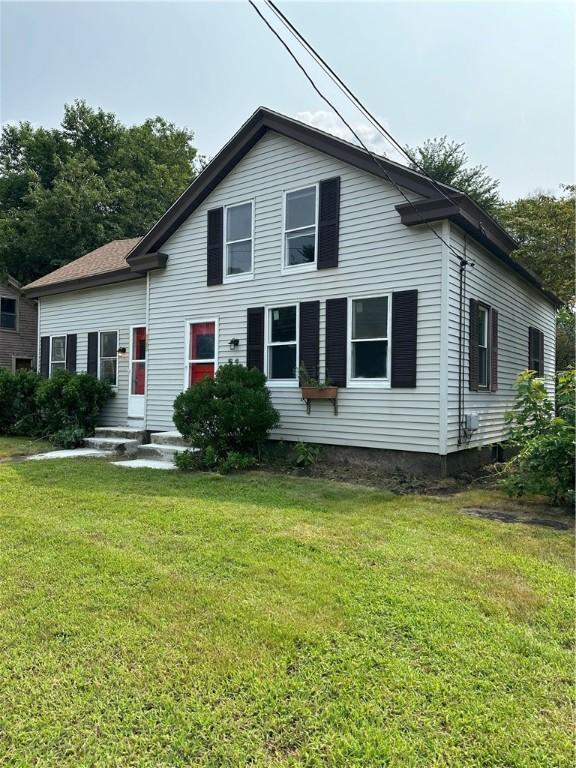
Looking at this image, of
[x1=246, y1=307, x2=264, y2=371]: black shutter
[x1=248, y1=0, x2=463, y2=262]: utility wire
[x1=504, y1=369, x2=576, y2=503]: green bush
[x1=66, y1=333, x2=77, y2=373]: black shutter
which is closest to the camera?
[x1=248, y1=0, x2=463, y2=262]: utility wire

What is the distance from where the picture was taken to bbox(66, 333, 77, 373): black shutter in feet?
42.2

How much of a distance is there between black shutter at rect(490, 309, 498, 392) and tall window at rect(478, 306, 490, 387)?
0.12 m

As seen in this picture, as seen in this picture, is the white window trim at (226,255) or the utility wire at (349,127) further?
the white window trim at (226,255)

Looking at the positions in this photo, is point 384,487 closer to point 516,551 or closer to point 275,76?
point 516,551

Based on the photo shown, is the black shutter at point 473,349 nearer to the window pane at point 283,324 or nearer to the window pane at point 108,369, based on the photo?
the window pane at point 283,324

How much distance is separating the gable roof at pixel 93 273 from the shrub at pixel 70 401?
8.15ft

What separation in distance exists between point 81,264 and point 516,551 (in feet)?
44.5

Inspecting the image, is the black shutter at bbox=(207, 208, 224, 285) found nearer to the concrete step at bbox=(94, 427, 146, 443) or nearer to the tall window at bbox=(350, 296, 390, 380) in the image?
the tall window at bbox=(350, 296, 390, 380)

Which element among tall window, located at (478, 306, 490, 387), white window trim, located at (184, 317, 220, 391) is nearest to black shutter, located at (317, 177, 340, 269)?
white window trim, located at (184, 317, 220, 391)

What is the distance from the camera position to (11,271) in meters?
24.0

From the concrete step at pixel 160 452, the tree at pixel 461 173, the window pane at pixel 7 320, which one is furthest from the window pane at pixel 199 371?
the window pane at pixel 7 320

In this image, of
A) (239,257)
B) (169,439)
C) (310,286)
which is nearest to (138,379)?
(169,439)

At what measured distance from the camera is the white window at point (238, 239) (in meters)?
9.25

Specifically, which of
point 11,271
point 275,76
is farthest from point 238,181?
point 11,271
